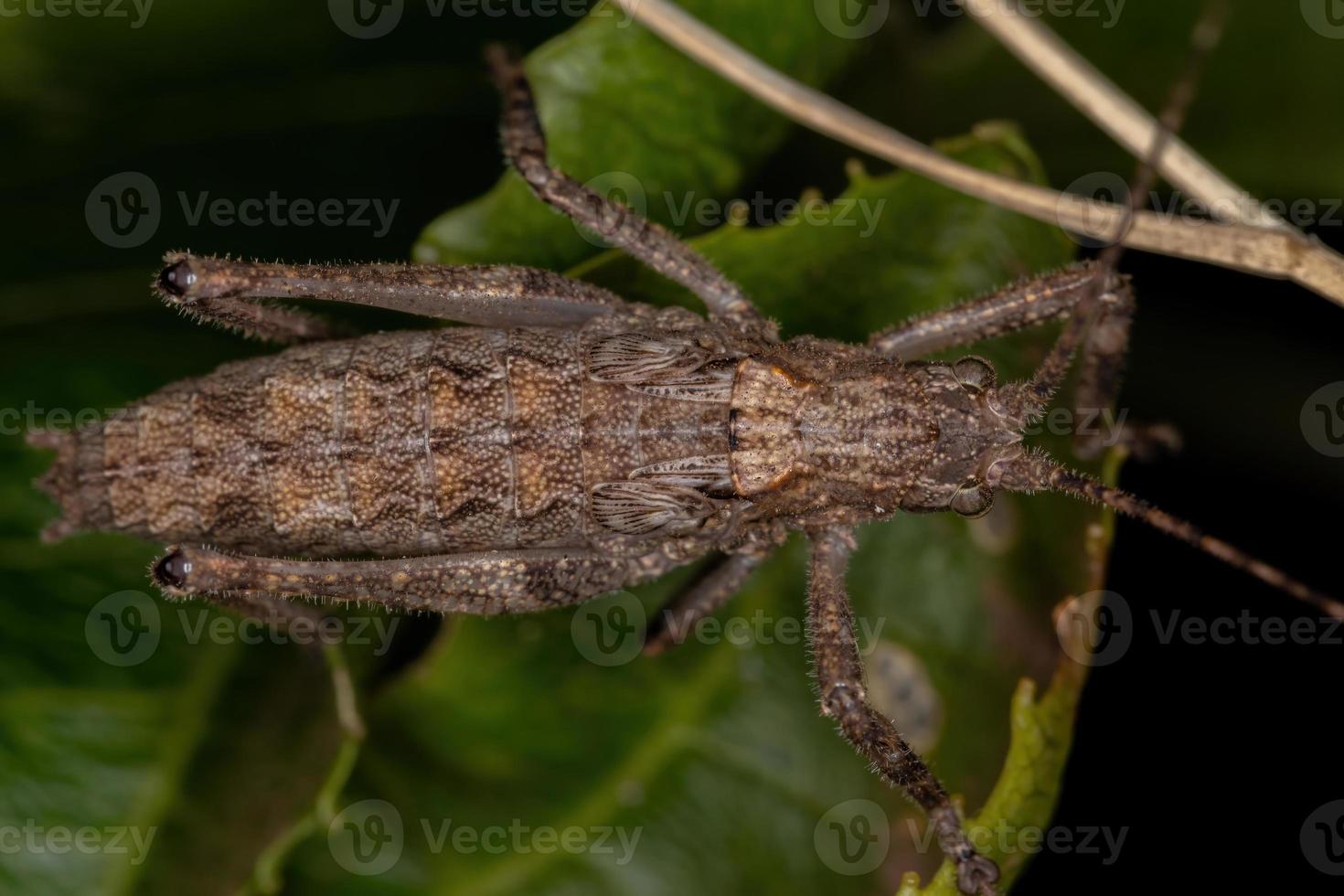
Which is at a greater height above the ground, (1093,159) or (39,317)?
(1093,159)

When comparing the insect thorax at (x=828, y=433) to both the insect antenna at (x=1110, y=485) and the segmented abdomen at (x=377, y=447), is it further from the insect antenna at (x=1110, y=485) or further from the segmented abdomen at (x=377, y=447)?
the insect antenna at (x=1110, y=485)

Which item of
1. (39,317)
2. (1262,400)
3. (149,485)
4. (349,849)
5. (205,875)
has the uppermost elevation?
(1262,400)

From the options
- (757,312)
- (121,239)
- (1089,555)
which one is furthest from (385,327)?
(1089,555)

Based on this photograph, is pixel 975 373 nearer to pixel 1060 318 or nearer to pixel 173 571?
pixel 1060 318

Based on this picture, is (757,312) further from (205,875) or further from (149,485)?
(205,875)

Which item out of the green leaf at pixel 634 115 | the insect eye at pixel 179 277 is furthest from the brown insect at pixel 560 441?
the green leaf at pixel 634 115

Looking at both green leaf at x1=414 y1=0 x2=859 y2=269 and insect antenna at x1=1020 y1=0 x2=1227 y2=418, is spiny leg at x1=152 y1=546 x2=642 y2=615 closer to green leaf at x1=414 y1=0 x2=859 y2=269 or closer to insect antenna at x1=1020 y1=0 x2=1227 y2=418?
green leaf at x1=414 y1=0 x2=859 y2=269
